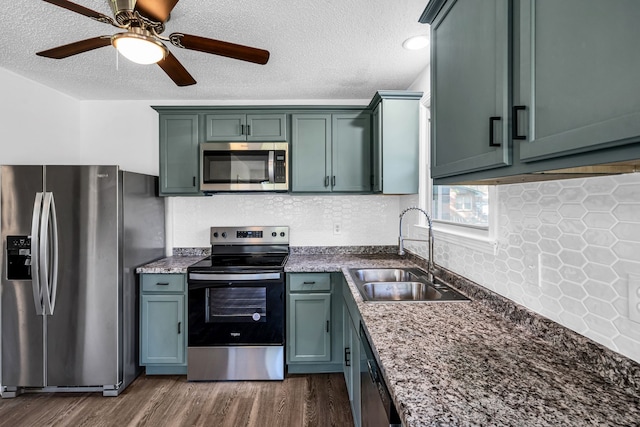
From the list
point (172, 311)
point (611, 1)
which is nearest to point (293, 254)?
point (172, 311)

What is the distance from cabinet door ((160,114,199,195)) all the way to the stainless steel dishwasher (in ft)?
6.79

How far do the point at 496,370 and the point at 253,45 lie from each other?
214cm

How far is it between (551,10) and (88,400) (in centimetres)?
319

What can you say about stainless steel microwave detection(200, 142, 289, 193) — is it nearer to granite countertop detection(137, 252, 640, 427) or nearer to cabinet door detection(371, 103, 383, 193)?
cabinet door detection(371, 103, 383, 193)

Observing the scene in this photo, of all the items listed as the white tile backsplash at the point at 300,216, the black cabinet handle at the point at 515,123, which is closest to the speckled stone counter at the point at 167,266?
the white tile backsplash at the point at 300,216

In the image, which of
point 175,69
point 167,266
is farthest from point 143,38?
point 167,266

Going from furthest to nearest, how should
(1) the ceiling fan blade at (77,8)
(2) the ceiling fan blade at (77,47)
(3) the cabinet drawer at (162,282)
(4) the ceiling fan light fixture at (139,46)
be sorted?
(3) the cabinet drawer at (162,282)
(2) the ceiling fan blade at (77,47)
(4) the ceiling fan light fixture at (139,46)
(1) the ceiling fan blade at (77,8)

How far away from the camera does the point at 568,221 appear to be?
3.42 feet

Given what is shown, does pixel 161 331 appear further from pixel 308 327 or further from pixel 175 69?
pixel 175 69

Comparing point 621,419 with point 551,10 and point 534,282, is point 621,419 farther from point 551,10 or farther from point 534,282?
point 551,10

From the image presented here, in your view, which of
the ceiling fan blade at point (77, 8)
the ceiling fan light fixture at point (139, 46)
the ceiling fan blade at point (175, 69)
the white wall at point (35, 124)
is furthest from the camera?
the white wall at point (35, 124)

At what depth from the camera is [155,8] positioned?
1288 mm

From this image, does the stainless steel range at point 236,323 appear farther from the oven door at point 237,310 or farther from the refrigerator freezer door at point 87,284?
the refrigerator freezer door at point 87,284

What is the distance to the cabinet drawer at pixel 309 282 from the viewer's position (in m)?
2.48
